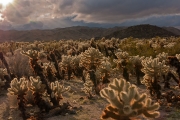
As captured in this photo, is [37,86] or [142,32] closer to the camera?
[37,86]

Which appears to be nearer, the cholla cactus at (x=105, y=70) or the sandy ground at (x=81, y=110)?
the sandy ground at (x=81, y=110)

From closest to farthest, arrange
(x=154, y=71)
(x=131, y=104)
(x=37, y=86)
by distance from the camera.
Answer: (x=131, y=104), (x=37, y=86), (x=154, y=71)

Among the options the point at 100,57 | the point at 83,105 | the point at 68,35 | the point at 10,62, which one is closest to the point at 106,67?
Answer: the point at 100,57

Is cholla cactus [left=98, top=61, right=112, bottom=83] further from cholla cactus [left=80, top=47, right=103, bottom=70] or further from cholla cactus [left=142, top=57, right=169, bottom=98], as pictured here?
cholla cactus [left=142, top=57, right=169, bottom=98]

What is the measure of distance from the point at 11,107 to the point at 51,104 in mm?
2274

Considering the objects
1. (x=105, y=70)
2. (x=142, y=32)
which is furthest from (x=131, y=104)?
(x=142, y=32)

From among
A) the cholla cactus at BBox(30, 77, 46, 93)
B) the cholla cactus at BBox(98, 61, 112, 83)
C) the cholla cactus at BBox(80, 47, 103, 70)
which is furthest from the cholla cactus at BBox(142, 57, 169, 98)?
the cholla cactus at BBox(30, 77, 46, 93)

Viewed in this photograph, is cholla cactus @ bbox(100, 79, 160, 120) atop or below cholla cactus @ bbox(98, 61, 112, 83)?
atop

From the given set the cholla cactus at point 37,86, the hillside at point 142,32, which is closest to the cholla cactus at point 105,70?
the cholla cactus at point 37,86

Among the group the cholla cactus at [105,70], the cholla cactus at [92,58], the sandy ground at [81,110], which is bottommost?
the sandy ground at [81,110]

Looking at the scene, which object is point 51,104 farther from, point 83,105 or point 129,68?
point 129,68

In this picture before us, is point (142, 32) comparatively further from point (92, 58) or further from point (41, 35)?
point (41, 35)

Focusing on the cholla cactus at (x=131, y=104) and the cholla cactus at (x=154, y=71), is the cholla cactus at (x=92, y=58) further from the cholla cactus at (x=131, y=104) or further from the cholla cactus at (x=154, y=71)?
the cholla cactus at (x=131, y=104)

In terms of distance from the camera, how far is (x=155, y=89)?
42.1ft
